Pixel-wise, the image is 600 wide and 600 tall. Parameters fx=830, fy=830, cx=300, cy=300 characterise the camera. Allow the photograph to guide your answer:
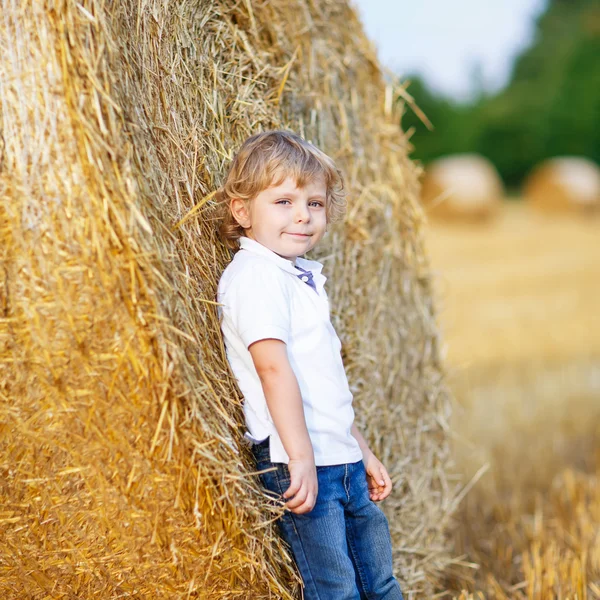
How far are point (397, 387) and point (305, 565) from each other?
106 centimetres

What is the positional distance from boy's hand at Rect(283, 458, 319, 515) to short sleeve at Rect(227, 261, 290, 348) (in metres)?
0.29

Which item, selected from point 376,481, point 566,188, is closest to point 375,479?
point 376,481

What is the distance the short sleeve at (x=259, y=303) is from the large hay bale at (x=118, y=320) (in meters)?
0.10

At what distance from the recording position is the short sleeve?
197 centimetres

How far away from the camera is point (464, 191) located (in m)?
13.7

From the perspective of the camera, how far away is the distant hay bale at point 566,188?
14.7m

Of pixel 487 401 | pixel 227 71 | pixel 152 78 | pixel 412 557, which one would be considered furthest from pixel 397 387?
pixel 487 401

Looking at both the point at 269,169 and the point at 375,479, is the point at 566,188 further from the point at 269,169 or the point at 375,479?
the point at 269,169

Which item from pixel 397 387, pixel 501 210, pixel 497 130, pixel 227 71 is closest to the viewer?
pixel 227 71

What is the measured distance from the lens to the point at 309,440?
1.96 m

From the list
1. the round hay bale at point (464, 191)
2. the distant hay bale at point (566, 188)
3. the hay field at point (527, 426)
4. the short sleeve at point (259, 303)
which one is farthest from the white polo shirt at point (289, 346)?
the distant hay bale at point (566, 188)

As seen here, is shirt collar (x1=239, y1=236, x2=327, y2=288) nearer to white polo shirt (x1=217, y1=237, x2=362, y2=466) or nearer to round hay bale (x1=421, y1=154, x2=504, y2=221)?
white polo shirt (x1=217, y1=237, x2=362, y2=466)

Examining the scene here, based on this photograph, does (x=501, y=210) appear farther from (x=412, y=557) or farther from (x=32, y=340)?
(x=32, y=340)

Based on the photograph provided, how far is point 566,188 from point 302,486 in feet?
45.7
